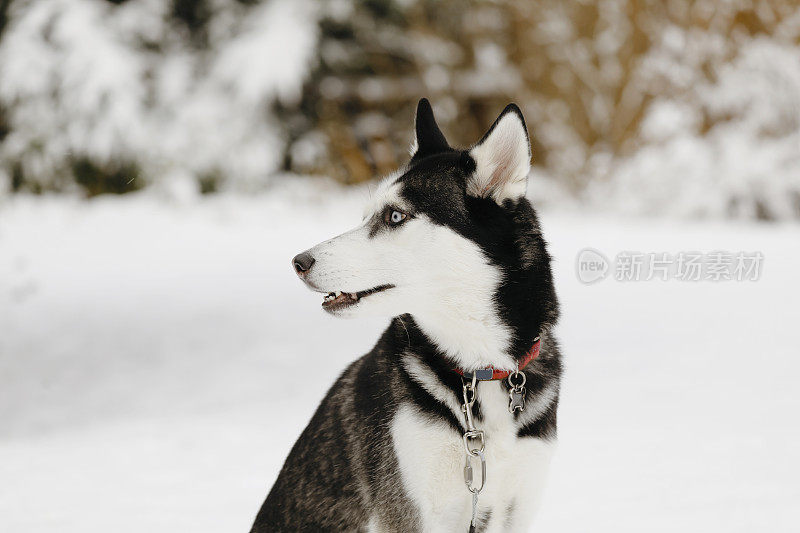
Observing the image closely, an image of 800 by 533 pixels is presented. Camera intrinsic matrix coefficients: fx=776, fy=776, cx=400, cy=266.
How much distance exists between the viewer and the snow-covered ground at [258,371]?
3832 mm

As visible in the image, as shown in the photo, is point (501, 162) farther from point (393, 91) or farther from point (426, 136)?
point (393, 91)

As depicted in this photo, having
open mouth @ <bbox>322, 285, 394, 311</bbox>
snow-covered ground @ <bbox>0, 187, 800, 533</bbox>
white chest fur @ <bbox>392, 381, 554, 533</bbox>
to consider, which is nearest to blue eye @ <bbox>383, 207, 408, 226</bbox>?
open mouth @ <bbox>322, 285, 394, 311</bbox>

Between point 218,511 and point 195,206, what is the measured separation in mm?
5718

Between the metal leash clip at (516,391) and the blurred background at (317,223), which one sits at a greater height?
the blurred background at (317,223)

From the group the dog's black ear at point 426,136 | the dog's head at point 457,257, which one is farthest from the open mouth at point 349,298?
the dog's black ear at point 426,136

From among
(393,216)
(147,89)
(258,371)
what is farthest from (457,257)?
(147,89)

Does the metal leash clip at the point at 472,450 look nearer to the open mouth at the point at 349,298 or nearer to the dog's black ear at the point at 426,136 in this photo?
the open mouth at the point at 349,298

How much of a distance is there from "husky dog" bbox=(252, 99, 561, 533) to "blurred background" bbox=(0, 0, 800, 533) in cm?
36

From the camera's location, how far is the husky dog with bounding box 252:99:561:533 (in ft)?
6.95

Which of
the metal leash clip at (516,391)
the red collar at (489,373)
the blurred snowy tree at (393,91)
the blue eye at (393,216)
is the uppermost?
the blurred snowy tree at (393,91)

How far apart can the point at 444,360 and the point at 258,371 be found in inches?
156

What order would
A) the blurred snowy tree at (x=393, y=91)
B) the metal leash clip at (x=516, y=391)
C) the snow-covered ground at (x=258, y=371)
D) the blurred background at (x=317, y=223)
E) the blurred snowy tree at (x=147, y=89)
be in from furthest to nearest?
the blurred snowy tree at (x=393, y=91), the blurred snowy tree at (x=147, y=89), the blurred background at (x=317, y=223), the snow-covered ground at (x=258, y=371), the metal leash clip at (x=516, y=391)

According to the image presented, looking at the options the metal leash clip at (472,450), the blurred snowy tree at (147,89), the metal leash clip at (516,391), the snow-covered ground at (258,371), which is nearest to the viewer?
the metal leash clip at (472,450)

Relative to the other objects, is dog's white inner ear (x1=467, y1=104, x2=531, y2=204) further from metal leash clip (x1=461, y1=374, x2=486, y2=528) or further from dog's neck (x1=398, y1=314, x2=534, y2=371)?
metal leash clip (x1=461, y1=374, x2=486, y2=528)
